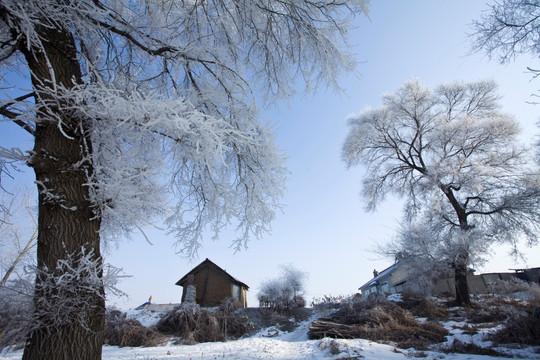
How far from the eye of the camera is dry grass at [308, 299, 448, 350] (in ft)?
23.3

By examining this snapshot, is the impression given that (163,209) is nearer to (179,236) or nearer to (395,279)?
(179,236)

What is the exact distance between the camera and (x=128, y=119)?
1.95 m

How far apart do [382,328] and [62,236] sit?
30.6 feet

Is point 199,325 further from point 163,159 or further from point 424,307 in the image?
point 163,159

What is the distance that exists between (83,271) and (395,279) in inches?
1239

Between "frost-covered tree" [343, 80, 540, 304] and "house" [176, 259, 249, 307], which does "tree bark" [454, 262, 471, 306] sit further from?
"house" [176, 259, 249, 307]

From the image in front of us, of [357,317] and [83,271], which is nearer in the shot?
[83,271]

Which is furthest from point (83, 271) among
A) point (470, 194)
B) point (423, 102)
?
point (423, 102)

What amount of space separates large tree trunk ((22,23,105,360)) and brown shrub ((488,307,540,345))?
8044mm

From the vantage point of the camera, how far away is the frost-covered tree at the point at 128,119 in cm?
195

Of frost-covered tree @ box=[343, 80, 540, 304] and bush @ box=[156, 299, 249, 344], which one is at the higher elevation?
frost-covered tree @ box=[343, 80, 540, 304]

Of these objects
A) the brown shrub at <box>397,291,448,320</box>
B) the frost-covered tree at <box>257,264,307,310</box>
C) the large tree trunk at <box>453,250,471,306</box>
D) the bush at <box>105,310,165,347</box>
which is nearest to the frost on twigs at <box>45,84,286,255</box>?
the bush at <box>105,310,165,347</box>

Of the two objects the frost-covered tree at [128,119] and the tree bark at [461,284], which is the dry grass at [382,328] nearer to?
the tree bark at [461,284]

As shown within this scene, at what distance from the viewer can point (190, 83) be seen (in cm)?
409
